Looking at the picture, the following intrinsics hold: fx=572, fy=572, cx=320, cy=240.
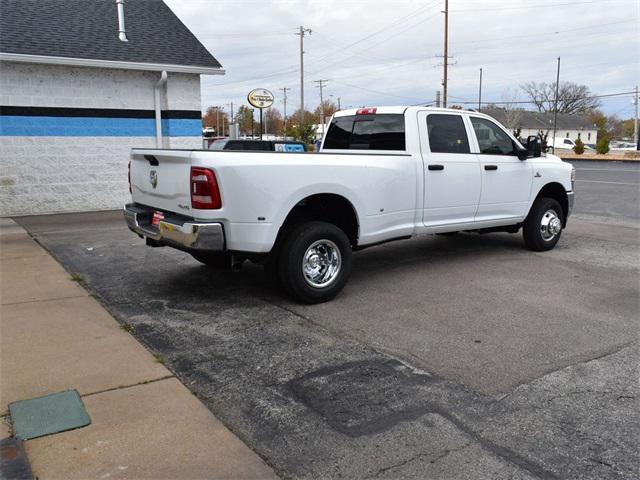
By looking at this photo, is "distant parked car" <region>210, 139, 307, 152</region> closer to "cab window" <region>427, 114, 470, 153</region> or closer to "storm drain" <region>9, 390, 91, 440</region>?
"cab window" <region>427, 114, 470, 153</region>

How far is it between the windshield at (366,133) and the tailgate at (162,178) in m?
2.57

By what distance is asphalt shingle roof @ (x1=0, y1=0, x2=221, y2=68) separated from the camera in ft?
38.9

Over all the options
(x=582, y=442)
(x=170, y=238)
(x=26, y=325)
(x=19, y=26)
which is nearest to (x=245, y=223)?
(x=170, y=238)

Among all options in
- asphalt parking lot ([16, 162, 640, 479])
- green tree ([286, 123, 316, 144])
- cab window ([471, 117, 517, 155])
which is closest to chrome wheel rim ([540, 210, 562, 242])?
asphalt parking lot ([16, 162, 640, 479])

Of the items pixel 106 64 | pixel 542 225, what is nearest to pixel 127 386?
pixel 542 225

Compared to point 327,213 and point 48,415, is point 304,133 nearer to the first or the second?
point 327,213

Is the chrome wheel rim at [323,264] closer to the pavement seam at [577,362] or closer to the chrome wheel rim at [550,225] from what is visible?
the pavement seam at [577,362]

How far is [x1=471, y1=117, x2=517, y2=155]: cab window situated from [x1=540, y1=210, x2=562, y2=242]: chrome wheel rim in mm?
1200

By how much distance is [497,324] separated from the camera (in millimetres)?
5141

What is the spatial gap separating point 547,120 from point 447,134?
298 ft

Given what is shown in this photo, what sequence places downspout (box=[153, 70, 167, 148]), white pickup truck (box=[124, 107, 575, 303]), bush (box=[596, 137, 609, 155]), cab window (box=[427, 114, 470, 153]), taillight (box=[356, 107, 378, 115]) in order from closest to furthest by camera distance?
white pickup truck (box=[124, 107, 575, 303])
cab window (box=[427, 114, 470, 153])
taillight (box=[356, 107, 378, 115])
downspout (box=[153, 70, 167, 148])
bush (box=[596, 137, 609, 155])

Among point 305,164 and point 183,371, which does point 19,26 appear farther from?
point 183,371

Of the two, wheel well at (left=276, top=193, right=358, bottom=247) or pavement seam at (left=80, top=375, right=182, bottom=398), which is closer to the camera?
pavement seam at (left=80, top=375, right=182, bottom=398)

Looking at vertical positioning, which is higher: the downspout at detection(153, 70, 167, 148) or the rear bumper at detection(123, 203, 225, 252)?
the downspout at detection(153, 70, 167, 148)
